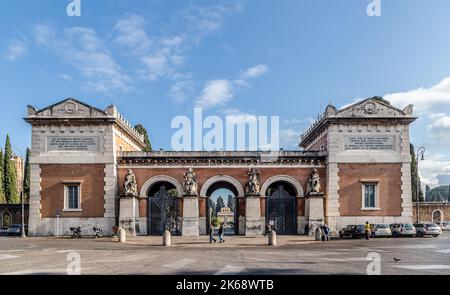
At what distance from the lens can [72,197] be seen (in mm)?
37188

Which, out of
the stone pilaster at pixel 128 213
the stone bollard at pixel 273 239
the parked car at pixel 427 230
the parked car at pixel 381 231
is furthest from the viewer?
the stone pilaster at pixel 128 213

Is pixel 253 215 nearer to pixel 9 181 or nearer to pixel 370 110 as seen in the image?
pixel 370 110

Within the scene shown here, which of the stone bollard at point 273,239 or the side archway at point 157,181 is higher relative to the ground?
the side archway at point 157,181

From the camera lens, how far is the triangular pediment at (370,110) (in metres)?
37.7

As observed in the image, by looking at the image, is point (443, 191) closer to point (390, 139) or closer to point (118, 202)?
point (390, 139)

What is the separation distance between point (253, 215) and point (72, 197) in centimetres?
1554

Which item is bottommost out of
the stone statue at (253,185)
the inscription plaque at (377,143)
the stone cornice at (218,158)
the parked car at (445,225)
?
the parked car at (445,225)

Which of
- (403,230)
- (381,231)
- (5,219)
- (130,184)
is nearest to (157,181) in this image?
(130,184)

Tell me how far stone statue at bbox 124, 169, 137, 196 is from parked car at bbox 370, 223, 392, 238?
19.9 metres

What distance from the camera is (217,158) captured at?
125ft

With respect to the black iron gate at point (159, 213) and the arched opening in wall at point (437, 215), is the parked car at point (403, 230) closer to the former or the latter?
the arched opening in wall at point (437, 215)

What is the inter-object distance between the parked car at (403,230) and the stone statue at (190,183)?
54.6 feet

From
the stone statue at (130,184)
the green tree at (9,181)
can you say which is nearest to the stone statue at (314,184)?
the stone statue at (130,184)

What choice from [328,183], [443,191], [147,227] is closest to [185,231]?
[147,227]
